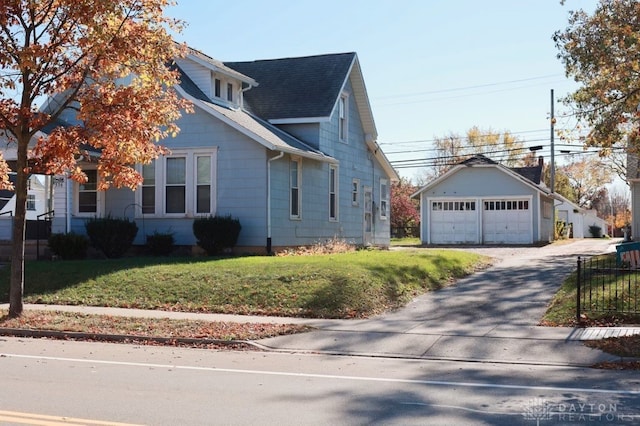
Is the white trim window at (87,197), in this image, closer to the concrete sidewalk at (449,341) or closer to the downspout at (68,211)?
the downspout at (68,211)

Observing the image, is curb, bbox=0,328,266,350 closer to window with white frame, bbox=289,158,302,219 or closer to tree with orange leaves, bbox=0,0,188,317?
tree with orange leaves, bbox=0,0,188,317

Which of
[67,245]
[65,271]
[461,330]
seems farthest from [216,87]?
[461,330]

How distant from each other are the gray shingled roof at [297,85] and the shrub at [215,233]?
6345 mm

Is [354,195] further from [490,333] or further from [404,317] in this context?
[490,333]

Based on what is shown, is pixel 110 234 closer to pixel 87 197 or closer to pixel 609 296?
pixel 87 197

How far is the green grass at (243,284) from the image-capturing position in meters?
15.9

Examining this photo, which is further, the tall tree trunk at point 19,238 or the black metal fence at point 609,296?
the tall tree trunk at point 19,238

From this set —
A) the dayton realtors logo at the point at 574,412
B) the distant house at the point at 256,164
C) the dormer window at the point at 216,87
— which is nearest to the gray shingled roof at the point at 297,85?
the distant house at the point at 256,164

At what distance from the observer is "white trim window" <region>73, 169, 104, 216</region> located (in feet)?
79.0

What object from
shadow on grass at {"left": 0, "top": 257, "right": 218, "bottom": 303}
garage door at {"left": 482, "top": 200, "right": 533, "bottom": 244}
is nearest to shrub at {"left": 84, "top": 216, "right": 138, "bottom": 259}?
shadow on grass at {"left": 0, "top": 257, "right": 218, "bottom": 303}

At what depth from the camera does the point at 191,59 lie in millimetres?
24359

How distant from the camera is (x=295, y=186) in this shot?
2478 centimetres

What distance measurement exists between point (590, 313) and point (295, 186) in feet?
42.2

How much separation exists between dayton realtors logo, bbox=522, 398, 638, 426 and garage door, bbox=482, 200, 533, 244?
32289mm
